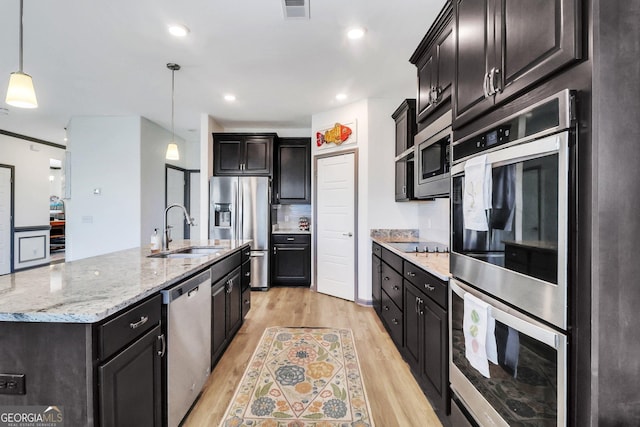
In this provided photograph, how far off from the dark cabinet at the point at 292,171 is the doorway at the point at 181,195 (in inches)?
80.6

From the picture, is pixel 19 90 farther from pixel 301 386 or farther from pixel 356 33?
pixel 301 386

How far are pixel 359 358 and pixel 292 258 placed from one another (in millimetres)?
2574

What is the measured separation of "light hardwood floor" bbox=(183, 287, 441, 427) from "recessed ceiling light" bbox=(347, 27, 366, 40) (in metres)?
2.73

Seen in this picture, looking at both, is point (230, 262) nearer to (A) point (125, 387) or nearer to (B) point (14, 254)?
(A) point (125, 387)

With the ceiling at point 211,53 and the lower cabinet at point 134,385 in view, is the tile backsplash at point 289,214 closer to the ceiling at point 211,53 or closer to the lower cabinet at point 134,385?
the ceiling at point 211,53

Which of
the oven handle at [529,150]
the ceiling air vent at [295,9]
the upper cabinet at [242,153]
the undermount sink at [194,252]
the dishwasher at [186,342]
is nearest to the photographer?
the oven handle at [529,150]

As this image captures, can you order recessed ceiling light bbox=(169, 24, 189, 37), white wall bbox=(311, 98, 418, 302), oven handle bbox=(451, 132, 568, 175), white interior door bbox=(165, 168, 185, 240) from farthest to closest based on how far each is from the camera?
white interior door bbox=(165, 168, 185, 240)
white wall bbox=(311, 98, 418, 302)
recessed ceiling light bbox=(169, 24, 189, 37)
oven handle bbox=(451, 132, 568, 175)

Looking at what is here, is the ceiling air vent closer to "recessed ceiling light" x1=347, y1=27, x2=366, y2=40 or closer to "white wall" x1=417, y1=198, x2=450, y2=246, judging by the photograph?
"recessed ceiling light" x1=347, y1=27, x2=366, y2=40

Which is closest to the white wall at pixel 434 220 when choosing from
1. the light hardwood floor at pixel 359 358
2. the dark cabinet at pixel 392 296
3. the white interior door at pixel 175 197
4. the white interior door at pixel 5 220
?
the dark cabinet at pixel 392 296

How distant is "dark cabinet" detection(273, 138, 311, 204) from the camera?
5.29 meters

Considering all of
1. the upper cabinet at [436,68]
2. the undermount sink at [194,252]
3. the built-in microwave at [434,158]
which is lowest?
the undermount sink at [194,252]

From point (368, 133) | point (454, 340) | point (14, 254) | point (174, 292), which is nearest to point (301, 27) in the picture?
point (368, 133)

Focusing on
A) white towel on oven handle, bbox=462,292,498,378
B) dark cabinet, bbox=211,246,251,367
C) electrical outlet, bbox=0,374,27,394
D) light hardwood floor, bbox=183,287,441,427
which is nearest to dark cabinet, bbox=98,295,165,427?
electrical outlet, bbox=0,374,27,394

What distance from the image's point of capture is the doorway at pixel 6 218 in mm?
5617
